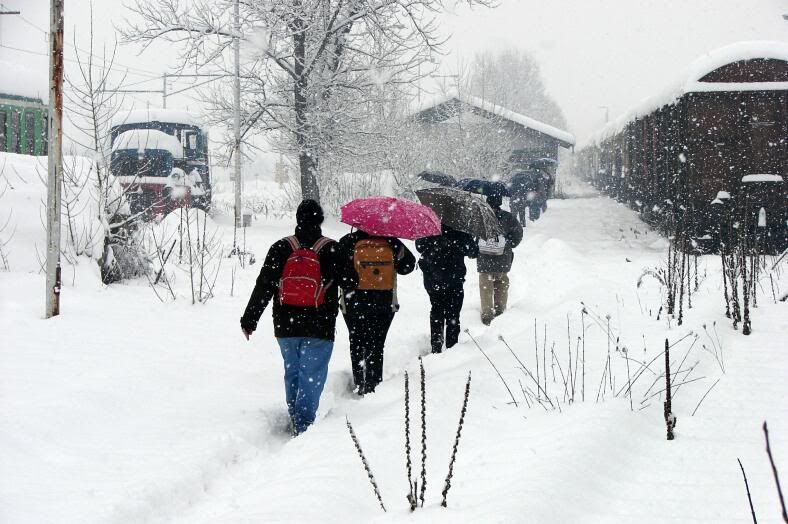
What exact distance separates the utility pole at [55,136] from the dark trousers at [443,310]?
329cm

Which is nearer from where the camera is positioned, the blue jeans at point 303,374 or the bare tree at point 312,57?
the blue jeans at point 303,374

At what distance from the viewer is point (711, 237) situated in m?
A: 13.0

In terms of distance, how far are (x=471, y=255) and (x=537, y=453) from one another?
10.9 ft

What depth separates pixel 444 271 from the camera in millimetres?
6066

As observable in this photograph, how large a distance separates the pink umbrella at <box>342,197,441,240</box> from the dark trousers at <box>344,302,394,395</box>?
60 centimetres

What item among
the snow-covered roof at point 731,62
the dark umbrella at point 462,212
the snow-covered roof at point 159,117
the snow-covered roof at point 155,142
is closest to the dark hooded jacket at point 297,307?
the dark umbrella at point 462,212

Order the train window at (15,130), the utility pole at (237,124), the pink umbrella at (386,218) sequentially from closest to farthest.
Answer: the pink umbrella at (386,218), the train window at (15,130), the utility pole at (237,124)

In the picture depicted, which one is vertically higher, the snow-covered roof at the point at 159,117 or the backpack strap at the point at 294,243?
the snow-covered roof at the point at 159,117

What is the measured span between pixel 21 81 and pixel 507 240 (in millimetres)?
13053

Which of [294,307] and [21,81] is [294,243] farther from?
[21,81]

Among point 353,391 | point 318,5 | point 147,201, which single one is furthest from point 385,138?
point 353,391

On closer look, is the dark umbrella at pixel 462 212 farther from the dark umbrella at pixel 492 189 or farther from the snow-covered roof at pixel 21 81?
the snow-covered roof at pixel 21 81

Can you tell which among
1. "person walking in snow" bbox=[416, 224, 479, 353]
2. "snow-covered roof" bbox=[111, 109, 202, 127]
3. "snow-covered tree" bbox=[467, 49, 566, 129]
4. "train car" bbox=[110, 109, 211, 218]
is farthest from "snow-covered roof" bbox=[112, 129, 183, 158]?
"snow-covered tree" bbox=[467, 49, 566, 129]

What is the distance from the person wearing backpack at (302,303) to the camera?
412 centimetres
